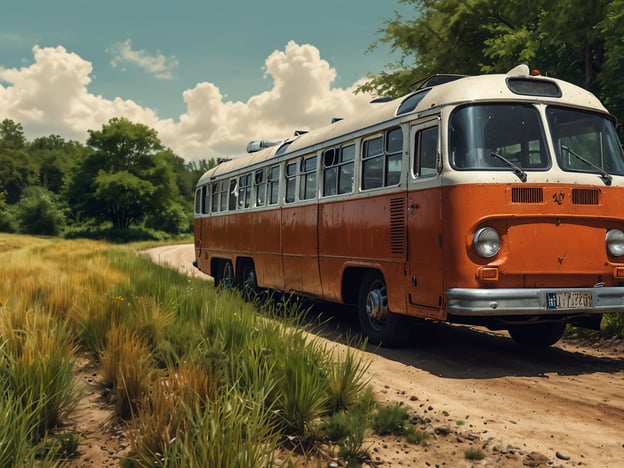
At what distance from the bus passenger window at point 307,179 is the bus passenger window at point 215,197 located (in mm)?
5246

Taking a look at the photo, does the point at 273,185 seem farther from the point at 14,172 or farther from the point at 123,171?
the point at 14,172

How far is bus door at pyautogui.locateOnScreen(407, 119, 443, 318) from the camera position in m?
7.12

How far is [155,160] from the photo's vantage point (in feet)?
219

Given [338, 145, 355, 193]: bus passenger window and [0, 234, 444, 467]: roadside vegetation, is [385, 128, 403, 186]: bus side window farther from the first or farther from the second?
[0, 234, 444, 467]: roadside vegetation

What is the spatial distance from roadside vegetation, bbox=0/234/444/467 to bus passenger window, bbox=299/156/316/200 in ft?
11.4

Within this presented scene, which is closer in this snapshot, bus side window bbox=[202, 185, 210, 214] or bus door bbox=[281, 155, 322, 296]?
bus door bbox=[281, 155, 322, 296]

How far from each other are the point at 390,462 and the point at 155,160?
214 ft

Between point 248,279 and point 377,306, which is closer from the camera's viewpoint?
point 377,306

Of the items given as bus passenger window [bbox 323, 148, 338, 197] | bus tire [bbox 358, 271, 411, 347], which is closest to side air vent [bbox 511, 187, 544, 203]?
bus tire [bbox 358, 271, 411, 347]

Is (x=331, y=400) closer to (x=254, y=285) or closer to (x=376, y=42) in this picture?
(x=254, y=285)

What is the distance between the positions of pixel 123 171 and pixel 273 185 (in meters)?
54.4

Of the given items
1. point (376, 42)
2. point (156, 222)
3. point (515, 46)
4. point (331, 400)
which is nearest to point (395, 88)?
point (376, 42)

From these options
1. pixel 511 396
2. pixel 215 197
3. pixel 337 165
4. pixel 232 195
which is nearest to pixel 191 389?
pixel 511 396

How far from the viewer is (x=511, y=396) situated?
605 centimetres
